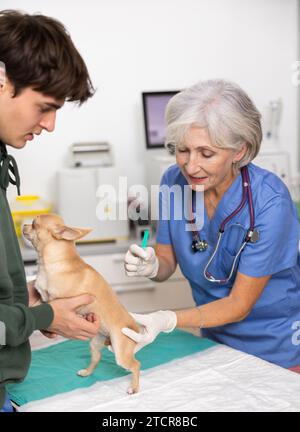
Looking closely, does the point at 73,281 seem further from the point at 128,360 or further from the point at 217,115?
the point at 217,115

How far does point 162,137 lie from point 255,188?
1655 millimetres

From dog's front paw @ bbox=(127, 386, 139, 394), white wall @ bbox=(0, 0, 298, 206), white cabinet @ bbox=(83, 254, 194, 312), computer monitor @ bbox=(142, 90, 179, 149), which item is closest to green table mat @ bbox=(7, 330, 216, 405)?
dog's front paw @ bbox=(127, 386, 139, 394)

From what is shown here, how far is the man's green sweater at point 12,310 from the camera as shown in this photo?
113 centimetres

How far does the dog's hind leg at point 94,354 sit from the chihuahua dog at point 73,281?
2.9 inches

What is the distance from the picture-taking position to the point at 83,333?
127 cm

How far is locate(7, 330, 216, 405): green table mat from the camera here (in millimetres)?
1373

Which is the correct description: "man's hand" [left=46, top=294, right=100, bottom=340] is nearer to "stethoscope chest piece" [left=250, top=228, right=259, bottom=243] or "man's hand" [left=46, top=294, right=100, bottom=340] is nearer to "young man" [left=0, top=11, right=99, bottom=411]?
"young man" [left=0, top=11, right=99, bottom=411]

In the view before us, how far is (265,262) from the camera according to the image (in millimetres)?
1561

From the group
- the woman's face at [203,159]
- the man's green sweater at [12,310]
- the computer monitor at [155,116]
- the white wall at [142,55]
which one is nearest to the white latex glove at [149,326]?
the man's green sweater at [12,310]

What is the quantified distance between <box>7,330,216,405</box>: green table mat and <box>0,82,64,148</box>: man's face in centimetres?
57

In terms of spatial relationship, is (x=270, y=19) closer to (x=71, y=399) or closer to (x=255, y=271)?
(x=255, y=271)

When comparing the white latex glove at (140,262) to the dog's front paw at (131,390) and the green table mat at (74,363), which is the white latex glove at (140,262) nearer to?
the green table mat at (74,363)

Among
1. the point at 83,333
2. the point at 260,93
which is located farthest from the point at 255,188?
the point at 260,93
